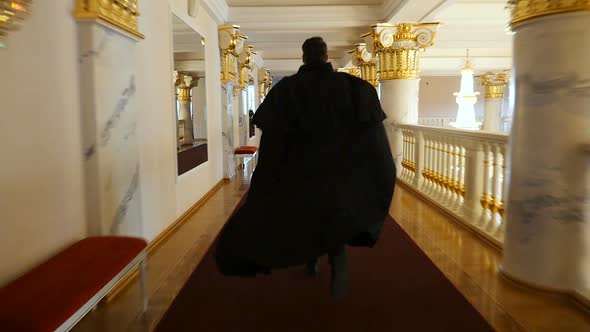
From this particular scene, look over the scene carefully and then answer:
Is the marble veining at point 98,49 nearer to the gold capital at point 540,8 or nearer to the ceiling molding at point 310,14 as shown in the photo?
the gold capital at point 540,8

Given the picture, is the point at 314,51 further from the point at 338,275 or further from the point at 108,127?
the point at 108,127

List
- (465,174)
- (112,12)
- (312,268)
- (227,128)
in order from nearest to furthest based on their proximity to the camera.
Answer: (112,12), (312,268), (465,174), (227,128)

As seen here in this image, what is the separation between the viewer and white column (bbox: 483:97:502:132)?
62.1 ft

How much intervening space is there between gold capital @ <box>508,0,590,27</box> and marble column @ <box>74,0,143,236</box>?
2.67 metres

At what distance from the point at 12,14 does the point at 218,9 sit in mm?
6040

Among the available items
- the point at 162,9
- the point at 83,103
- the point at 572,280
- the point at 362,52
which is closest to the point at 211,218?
the point at 162,9

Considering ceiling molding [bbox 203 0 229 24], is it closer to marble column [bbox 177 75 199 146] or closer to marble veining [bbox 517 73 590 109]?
marble column [bbox 177 75 199 146]

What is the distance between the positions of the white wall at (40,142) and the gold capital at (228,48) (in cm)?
557

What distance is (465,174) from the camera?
534 centimetres

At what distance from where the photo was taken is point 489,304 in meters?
3.12

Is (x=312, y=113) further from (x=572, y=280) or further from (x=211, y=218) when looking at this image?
(x=211, y=218)

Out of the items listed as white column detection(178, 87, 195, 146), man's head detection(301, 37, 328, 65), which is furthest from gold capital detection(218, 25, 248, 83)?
man's head detection(301, 37, 328, 65)

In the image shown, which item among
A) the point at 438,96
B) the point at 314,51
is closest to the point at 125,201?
Answer: the point at 314,51

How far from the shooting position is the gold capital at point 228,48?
27.3 feet
